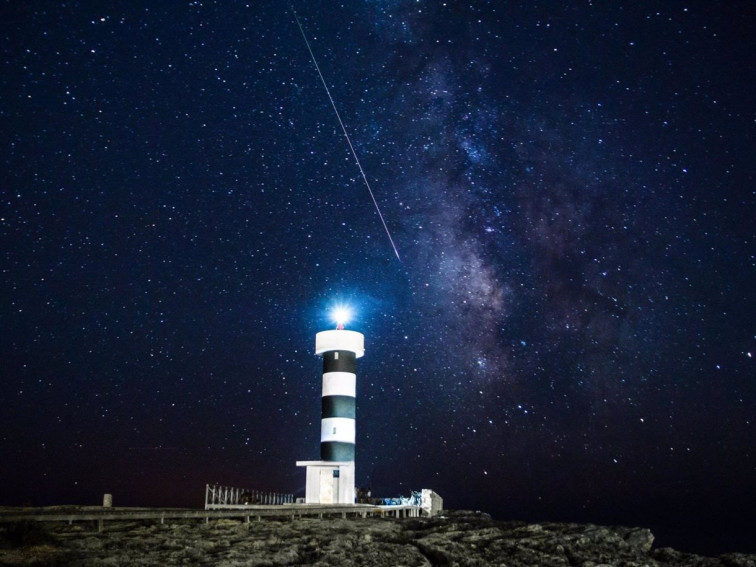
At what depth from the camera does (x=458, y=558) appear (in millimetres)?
13242

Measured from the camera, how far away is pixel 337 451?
3634cm

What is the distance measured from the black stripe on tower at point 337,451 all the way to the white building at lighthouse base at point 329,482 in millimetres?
347

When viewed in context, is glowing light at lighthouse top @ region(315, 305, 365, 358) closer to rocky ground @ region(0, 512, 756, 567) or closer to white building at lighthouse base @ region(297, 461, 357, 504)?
white building at lighthouse base @ region(297, 461, 357, 504)

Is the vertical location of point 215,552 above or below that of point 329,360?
below

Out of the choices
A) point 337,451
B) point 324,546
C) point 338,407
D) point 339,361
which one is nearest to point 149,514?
point 324,546

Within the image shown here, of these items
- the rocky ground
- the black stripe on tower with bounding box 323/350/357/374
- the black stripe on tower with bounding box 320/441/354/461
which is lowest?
the rocky ground

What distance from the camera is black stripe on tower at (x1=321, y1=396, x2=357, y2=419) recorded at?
1460 inches

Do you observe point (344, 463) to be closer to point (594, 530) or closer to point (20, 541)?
point (594, 530)

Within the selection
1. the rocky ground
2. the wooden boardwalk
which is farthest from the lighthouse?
the rocky ground

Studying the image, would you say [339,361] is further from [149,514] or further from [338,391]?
[149,514]

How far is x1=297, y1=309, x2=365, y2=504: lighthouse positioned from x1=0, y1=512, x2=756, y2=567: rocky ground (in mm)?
16951

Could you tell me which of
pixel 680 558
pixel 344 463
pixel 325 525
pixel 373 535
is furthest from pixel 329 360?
pixel 680 558

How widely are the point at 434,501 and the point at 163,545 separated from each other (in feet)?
89.2

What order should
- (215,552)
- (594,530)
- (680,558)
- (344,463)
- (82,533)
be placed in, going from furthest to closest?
(344,463) → (594,530) → (680,558) → (82,533) → (215,552)
